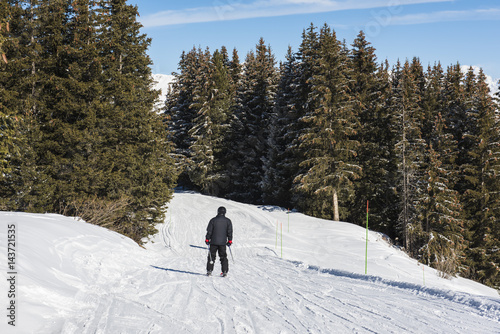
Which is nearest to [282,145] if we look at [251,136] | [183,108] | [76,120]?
[251,136]

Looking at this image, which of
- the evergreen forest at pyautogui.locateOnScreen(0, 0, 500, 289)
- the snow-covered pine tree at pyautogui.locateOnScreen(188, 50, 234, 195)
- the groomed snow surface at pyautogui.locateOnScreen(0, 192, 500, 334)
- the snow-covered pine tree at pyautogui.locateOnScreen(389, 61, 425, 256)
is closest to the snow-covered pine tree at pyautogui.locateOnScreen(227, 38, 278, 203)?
the evergreen forest at pyautogui.locateOnScreen(0, 0, 500, 289)

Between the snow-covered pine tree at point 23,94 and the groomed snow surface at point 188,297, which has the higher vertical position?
the snow-covered pine tree at point 23,94

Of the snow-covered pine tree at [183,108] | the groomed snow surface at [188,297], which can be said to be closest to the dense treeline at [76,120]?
the groomed snow surface at [188,297]

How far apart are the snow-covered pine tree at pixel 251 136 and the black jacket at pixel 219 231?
28740 millimetres

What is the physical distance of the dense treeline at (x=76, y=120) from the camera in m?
14.4

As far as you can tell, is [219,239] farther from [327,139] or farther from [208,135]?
[208,135]

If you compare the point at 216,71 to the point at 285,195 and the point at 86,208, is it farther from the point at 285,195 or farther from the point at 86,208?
the point at 86,208

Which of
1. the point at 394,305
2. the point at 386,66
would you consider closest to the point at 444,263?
the point at 394,305

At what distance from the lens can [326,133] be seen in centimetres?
2844

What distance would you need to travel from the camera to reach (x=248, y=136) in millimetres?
40156

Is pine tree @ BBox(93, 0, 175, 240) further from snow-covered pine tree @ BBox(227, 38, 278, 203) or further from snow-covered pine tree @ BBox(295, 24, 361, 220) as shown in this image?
snow-covered pine tree @ BBox(227, 38, 278, 203)

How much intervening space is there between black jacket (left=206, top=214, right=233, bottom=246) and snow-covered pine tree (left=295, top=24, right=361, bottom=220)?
18740 mm

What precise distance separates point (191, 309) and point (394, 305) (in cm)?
359

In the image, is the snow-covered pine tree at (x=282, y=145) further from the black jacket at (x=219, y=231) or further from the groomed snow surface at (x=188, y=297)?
the black jacket at (x=219, y=231)
